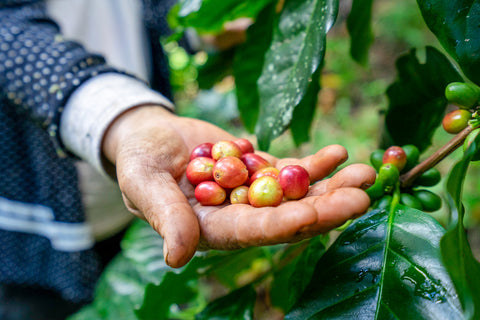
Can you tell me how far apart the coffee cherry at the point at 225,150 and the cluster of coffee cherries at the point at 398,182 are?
336mm

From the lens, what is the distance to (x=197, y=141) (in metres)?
1.09

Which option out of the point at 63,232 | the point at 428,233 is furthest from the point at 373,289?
the point at 63,232

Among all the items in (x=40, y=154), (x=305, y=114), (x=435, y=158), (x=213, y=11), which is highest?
(x=213, y=11)

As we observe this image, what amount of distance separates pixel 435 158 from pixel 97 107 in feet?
2.93

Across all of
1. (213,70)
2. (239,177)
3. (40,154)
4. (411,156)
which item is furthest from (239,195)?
(40,154)

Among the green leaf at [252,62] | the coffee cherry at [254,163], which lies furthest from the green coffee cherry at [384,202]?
the green leaf at [252,62]

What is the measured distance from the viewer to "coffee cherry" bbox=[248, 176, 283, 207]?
2.66 feet

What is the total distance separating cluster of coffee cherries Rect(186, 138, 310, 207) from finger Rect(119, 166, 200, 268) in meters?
0.11

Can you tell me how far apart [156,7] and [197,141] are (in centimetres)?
102

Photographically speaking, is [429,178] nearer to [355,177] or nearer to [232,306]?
[355,177]

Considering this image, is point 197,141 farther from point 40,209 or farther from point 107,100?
point 40,209

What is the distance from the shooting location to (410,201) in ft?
2.59

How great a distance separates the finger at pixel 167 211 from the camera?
659 mm

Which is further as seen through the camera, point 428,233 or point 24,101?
point 24,101
